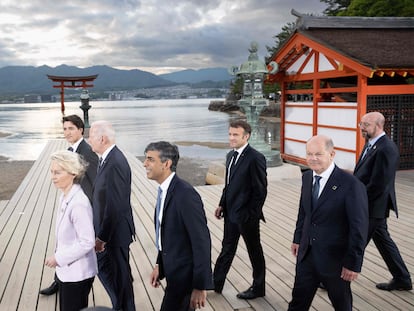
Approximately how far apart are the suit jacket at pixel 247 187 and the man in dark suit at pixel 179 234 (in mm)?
1401

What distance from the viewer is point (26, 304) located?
160 inches

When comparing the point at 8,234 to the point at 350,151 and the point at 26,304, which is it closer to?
the point at 26,304

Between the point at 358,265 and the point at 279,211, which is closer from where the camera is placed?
the point at 358,265

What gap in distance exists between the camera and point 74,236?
272 cm

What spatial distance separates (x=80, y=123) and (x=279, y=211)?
428 centimetres

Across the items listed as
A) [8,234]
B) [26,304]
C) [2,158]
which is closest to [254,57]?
[8,234]

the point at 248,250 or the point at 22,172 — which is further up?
the point at 248,250

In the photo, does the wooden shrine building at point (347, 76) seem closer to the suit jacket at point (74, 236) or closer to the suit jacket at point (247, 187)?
the suit jacket at point (247, 187)

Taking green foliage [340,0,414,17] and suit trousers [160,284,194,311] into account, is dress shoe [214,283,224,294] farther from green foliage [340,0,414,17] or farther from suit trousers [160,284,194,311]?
green foliage [340,0,414,17]

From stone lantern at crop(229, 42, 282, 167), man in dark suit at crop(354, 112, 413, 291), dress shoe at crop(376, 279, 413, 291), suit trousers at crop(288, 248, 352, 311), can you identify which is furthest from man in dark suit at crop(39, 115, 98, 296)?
stone lantern at crop(229, 42, 282, 167)

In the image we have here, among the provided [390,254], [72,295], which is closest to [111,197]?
[72,295]

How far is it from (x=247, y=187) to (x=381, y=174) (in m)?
1.29

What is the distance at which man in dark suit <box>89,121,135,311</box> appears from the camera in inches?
136

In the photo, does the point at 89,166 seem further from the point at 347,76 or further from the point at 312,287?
the point at 347,76
